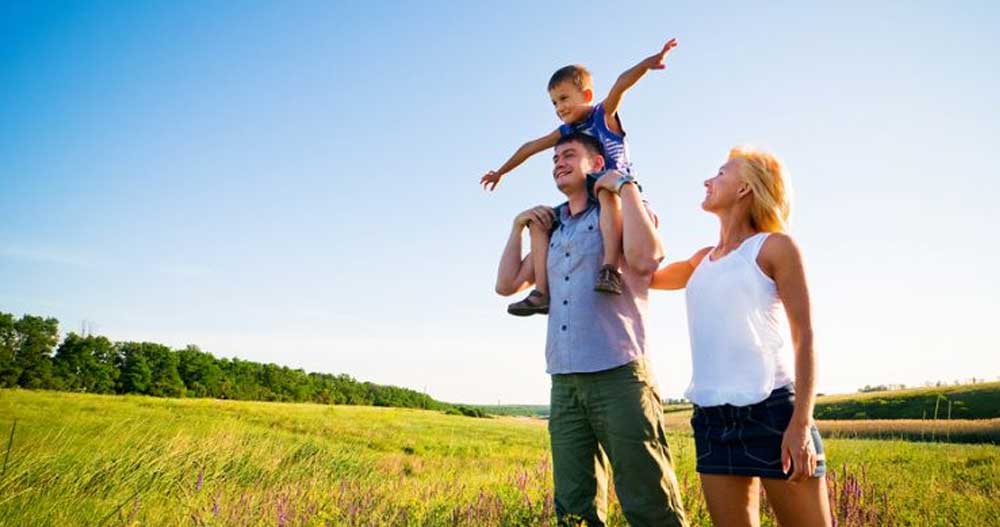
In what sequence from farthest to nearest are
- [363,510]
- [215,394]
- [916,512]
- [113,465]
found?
[215,394], [113,465], [916,512], [363,510]

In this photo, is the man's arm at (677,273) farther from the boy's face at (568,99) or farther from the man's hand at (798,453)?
the boy's face at (568,99)

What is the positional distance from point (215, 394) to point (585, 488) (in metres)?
90.6

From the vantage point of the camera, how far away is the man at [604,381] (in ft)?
8.87

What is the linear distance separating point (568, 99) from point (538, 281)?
190cm

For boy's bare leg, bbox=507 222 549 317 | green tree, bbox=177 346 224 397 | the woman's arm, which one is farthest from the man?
green tree, bbox=177 346 224 397

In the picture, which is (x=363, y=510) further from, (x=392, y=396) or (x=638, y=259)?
(x=392, y=396)

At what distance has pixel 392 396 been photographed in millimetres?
110938

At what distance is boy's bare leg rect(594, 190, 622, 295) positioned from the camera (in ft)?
9.71

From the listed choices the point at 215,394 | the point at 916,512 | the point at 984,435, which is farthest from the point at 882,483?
the point at 215,394

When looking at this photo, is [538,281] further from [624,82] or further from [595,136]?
[624,82]

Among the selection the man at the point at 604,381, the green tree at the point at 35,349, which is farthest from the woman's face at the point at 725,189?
the green tree at the point at 35,349

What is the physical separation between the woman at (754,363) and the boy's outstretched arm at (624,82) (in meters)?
1.75

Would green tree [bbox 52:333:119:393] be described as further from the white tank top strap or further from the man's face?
the white tank top strap

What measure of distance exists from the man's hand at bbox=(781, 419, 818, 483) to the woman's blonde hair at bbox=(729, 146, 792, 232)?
3.04 feet
